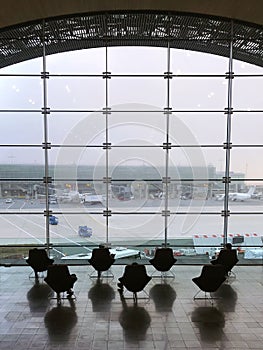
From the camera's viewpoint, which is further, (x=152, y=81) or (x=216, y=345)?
(x=152, y=81)

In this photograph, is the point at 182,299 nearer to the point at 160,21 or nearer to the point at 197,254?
the point at 197,254

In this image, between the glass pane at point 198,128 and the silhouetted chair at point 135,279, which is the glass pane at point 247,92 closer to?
the glass pane at point 198,128

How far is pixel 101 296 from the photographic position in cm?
545

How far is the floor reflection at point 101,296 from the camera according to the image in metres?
5.01

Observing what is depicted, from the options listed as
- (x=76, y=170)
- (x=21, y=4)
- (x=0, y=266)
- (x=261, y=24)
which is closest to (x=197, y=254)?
(x=76, y=170)

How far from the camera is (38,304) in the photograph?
5109 mm

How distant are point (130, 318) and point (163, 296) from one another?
97cm

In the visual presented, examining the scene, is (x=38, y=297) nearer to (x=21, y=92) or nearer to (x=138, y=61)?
(x=21, y=92)

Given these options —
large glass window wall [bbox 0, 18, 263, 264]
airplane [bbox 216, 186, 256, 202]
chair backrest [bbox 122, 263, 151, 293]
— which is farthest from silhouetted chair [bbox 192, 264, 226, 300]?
airplane [bbox 216, 186, 256, 202]

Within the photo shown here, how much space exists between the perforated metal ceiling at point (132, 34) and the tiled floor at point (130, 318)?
4.81 m

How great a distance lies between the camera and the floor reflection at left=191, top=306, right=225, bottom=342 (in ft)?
13.7

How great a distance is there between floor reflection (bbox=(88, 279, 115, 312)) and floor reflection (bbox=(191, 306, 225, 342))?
4.35 ft

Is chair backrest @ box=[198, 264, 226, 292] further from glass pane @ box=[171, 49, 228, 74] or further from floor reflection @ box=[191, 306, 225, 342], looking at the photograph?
glass pane @ box=[171, 49, 228, 74]

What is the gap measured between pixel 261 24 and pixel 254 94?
1401mm
